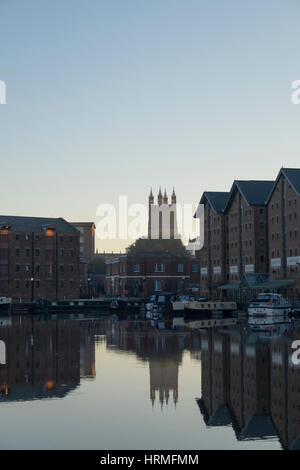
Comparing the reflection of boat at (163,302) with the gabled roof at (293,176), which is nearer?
the gabled roof at (293,176)

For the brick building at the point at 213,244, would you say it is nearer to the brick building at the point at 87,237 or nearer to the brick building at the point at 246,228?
the brick building at the point at 246,228

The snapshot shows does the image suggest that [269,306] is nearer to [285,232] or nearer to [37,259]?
[285,232]

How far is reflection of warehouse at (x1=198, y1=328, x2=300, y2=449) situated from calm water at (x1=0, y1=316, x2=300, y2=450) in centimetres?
3

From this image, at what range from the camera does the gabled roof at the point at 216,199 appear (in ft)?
391

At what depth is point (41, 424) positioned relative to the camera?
20.4 meters

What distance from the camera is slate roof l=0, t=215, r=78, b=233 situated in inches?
5059

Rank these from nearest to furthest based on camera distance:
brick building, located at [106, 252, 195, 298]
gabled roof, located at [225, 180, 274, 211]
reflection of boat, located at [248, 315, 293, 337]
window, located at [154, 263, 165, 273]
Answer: reflection of boat, located at [248, 315, 293, 337] → gabled roof, located at [225, 180, 274, 211] → brick building, located at [106, 252, 195, 298] → window, located at [154, 263, 165, 273]

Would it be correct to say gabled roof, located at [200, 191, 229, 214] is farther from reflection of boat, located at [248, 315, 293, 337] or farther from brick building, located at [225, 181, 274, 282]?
reflection of boat, located at [248, 315, 293, 337]

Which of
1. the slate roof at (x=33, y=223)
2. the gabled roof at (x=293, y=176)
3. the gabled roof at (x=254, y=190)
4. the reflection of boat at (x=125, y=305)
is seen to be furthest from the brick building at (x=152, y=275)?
the gabled roof at (x=293, y=176)

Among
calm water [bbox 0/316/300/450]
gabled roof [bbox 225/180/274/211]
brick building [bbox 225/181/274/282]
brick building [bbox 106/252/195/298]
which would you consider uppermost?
gabled roof [bbox 225/180/274/211]

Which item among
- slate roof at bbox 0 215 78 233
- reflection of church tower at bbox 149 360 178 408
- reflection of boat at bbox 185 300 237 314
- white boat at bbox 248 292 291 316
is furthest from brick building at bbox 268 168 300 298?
reflection of church tower at bbox 149 360 178 408

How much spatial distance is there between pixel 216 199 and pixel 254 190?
13.2 metres
